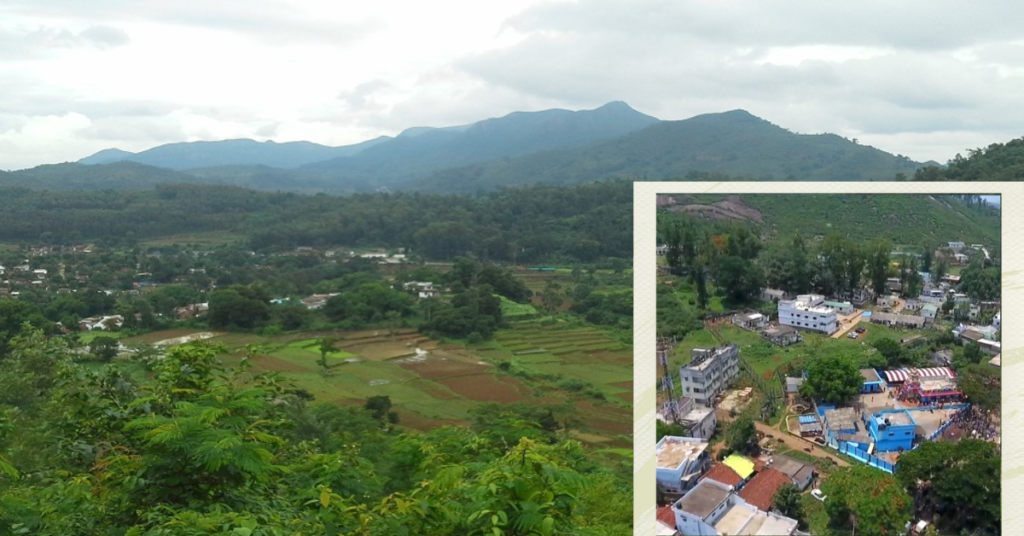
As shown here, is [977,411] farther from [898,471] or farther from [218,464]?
[218,464]

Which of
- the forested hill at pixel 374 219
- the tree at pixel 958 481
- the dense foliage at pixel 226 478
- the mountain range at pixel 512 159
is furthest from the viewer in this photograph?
the mountain range at pixel 512 159

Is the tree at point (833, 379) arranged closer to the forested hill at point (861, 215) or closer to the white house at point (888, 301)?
the white house at point (888, 301)

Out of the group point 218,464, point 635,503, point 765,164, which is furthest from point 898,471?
point 765,164

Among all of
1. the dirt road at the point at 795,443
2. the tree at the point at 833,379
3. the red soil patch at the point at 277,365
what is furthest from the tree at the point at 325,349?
the tree at the point at 833,379

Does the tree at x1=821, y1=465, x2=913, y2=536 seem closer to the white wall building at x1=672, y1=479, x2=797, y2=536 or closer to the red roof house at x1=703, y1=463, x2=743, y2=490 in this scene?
the white wall building at x1=672, y1=479, x2=797, y2=536

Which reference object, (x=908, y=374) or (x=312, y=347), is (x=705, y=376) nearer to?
(x=908, y=374)

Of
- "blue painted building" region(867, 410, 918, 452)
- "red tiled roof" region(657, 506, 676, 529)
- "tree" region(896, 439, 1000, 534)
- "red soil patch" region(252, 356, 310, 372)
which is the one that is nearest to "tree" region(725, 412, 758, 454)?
"red tiled roof" region(657, 506, 676, 529)
